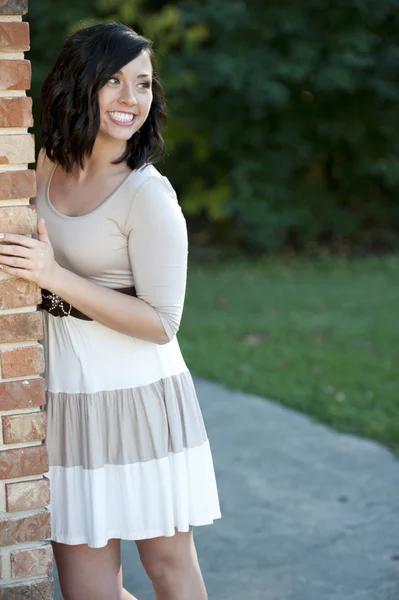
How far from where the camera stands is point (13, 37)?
2.03m

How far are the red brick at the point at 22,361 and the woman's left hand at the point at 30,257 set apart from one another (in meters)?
0.15

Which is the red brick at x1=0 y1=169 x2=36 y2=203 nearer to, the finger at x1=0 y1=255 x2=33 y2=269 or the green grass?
the finger at x1=0 y1=255 x2=33 y2=269

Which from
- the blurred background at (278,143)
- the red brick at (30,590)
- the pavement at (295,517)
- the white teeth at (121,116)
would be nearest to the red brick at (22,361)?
the red brick at (30,590)

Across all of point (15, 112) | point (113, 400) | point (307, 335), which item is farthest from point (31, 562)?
point (307, 335)

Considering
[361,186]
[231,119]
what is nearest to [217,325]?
[231,119]

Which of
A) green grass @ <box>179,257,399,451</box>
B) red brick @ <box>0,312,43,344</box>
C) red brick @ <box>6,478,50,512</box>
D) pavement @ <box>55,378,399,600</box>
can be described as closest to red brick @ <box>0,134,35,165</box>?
red brick @ <box>0,312,43,344</box>

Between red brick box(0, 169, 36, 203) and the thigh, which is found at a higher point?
red brick box(0, 169, 36, 203)

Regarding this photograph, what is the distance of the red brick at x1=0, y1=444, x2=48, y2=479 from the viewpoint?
7.15ft

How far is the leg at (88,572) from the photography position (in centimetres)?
241

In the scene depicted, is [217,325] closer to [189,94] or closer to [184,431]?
[189,94]

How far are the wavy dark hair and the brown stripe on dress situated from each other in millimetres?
581

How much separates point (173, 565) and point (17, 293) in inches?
33.7

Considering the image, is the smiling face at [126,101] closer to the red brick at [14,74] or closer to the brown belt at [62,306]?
the red brick at [14,74]

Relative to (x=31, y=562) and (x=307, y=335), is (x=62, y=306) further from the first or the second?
(x=307, y=335)
